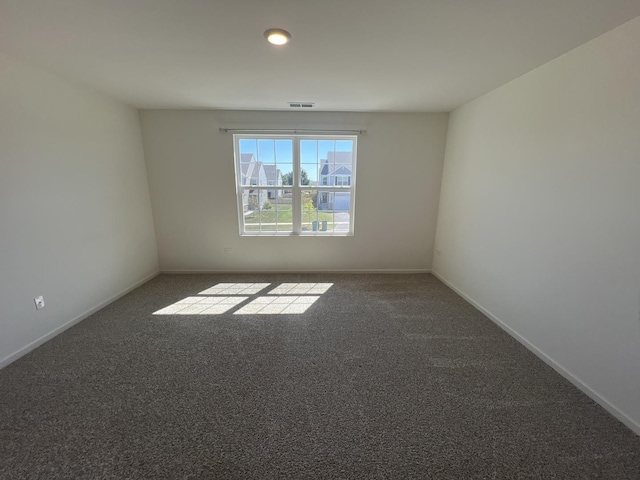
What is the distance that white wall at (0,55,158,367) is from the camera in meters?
1.98

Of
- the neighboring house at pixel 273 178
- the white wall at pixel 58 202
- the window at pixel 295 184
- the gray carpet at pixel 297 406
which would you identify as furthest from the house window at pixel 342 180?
the white wall at pixel 58 202

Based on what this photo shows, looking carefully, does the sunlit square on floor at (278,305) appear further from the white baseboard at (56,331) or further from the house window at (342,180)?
the house window at (342,180)

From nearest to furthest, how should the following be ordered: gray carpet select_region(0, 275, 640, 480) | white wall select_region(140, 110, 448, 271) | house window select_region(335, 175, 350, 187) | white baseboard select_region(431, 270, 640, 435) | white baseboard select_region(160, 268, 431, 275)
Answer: gray carpet select_region(0, 275, 640, 480) < white baseboard select_region(431, 270, 640, 435) < white wall select_region(140, 110, 448, 271) < house window select_region(335, 175, 350, 187) < white baseboard select_region(160, 268, 431, 275)

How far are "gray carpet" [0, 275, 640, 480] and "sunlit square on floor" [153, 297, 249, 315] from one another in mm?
198

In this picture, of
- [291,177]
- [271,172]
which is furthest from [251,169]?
[291,177]

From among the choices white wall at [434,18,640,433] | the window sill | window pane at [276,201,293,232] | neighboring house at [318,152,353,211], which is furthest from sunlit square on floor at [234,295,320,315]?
white wall at [434,18,640,433]

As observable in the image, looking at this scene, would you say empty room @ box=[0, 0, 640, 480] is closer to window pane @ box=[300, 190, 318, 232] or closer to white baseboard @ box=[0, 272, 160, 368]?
white baseboard @ box=[0, 272, 160, 368]

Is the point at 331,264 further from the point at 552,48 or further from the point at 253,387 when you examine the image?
the point at 552,48

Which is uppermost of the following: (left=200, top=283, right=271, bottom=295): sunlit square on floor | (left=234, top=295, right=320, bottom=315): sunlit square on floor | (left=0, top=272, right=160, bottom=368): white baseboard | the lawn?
the lawn

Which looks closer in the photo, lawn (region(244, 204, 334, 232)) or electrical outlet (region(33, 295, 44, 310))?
electrical outlet (region(33, 295, 44, 310))

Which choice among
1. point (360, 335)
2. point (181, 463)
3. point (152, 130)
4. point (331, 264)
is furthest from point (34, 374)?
point (331, 264)

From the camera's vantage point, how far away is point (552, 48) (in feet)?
5.85

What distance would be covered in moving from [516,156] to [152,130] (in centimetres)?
422

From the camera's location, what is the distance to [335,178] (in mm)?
3811
